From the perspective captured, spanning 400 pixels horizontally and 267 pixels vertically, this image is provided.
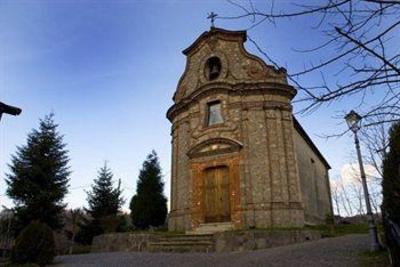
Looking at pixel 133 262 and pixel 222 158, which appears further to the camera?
pixel 222 158

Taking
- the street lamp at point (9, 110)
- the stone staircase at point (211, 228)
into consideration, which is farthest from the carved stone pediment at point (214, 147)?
the street lamp at point (9, 110)

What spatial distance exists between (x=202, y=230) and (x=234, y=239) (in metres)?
3.60

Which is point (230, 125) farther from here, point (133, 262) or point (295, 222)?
point (133, 262)

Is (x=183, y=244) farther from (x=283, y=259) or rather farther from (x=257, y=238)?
(x=283, y=259)

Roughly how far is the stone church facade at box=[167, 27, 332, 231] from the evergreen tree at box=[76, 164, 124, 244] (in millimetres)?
6631

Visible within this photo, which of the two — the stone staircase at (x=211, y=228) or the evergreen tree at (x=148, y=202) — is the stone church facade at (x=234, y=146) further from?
the evergreen tree at (x=148, y=202)

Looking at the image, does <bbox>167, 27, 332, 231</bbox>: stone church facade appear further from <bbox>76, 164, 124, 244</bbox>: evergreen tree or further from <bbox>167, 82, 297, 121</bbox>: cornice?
<bbox>76, 164, 124, 244</bbox>: evergreen tree

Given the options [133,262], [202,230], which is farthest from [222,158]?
[133,262]

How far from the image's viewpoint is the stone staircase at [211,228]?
51.7 feet

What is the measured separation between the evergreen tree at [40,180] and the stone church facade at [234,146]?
5.90 meters

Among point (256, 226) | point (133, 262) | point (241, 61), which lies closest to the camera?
point (133, 262)

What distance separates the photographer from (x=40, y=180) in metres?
18.4

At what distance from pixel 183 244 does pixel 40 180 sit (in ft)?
29.6

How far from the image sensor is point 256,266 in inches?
347
